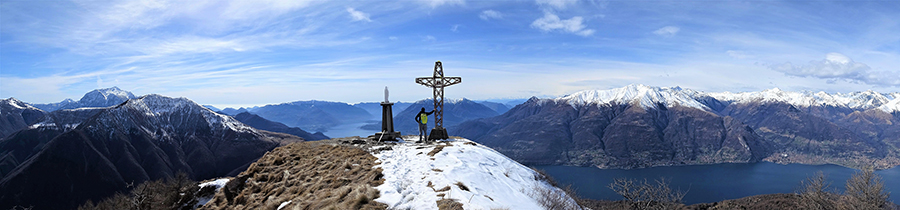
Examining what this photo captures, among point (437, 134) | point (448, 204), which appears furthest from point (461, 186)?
point (437, 134)

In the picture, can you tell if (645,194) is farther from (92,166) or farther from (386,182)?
(92,166)

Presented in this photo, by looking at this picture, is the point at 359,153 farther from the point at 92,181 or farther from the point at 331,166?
the point at 92,181

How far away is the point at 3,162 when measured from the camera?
160 m

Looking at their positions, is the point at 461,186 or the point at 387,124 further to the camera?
the point at 387,124

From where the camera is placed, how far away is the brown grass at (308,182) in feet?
42.3

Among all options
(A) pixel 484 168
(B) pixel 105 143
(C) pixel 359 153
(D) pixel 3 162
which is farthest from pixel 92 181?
(A) pixel 484 168

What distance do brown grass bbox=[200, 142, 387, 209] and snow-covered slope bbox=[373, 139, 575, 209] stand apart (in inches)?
31.5

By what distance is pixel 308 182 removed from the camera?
1759 cm

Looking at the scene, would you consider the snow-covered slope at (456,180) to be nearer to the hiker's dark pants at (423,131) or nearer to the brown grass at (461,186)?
the brown grass at (461,186)

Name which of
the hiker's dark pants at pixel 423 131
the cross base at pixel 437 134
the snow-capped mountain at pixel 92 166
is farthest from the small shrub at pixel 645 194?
the snow-capped mountain at pixel 92 166

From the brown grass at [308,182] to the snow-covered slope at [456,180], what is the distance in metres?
0.80

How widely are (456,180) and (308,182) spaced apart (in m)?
8.12

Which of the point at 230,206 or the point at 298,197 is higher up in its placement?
the point at 298,197

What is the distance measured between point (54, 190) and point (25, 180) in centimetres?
945
